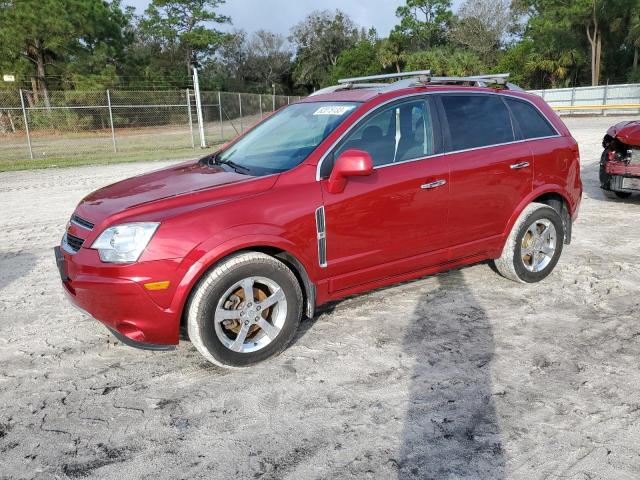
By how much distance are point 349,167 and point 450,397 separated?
1.57 m

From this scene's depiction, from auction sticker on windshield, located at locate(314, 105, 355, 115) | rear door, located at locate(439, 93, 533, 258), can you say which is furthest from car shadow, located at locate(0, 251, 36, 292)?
rear door, located at locate(439, 93, 533, 258)

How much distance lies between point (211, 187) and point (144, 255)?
68 centimetres

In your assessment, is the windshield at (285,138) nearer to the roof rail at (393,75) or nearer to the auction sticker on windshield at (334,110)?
the auction sticker on windshield at (334,110)

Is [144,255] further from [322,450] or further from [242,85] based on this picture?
[242,85]

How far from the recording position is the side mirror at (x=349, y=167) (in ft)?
11.7

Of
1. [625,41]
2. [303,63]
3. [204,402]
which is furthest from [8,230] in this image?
[303,63]

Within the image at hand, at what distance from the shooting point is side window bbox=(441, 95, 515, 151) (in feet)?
14.4

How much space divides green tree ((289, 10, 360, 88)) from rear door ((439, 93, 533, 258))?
63.3 metres

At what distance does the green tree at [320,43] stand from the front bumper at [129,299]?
64859 mm

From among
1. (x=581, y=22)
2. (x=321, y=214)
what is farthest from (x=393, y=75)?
(x=581, y=22)

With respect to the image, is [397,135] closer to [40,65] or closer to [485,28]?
[40,65]

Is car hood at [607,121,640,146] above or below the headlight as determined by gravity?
above

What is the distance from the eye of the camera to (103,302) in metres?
3.29

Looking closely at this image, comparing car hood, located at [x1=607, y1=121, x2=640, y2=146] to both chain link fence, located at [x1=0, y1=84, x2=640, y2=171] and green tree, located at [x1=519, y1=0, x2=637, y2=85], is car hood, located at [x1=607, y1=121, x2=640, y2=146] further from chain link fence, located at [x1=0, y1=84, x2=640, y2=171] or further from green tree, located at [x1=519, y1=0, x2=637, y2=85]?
green tree, located at [x1=519, y1=0, x2=637, y2=85]
